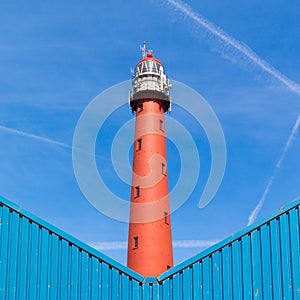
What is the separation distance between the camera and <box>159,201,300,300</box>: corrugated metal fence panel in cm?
1485

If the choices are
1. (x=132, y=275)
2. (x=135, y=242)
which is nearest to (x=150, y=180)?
(x=135, y=242)

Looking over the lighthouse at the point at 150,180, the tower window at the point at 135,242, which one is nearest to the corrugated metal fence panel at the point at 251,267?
the lighthouse at the point at 150,180

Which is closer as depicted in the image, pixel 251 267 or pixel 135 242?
pixel 251 267

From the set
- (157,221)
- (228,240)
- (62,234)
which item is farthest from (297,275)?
(157,221)

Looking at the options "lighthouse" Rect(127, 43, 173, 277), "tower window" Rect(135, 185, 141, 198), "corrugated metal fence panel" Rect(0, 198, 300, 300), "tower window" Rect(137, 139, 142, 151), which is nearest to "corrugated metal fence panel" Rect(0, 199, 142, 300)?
"corrugated metal fence panel" Rect(0, 198, 300, 300)

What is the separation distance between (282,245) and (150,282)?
143 inches

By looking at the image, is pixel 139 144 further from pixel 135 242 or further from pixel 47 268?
pixel 47 268

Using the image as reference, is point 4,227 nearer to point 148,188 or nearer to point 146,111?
point 148,188

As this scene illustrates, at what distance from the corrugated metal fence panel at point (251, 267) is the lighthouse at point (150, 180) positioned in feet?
67.6

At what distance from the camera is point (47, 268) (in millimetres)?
15391

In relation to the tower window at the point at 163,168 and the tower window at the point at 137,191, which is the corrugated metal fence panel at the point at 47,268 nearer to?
the tower window at the point at 137,191

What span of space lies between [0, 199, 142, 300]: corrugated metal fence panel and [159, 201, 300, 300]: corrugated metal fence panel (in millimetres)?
1658

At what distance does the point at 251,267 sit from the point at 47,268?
197 inches

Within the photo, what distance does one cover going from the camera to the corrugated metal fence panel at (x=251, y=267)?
14852mm
